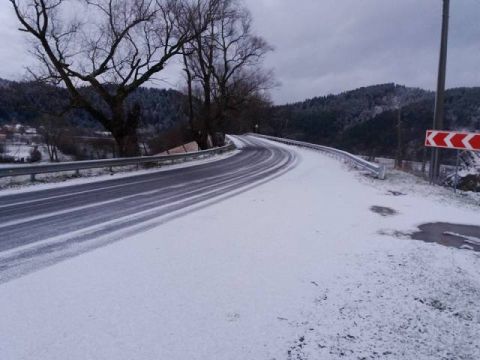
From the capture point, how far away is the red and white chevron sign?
10617mm

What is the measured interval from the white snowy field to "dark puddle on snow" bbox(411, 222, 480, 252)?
16.9 inches

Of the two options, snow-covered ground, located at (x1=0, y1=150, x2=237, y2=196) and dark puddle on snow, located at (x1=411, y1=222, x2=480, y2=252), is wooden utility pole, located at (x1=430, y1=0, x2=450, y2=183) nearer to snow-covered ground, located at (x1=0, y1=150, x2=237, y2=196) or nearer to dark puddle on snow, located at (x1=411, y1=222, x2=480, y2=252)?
dark puddle on snow, located at (x1=411, y1=222, x2=480, y2=252)

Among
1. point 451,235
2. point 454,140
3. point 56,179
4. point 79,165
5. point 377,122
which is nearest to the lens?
point 451,235

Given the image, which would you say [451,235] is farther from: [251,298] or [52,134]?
[52,134]

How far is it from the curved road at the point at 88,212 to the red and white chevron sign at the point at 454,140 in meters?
6.24

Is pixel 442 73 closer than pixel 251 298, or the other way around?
pixel 251 298

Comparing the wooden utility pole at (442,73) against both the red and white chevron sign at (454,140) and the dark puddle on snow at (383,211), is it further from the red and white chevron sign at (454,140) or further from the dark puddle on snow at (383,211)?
the dark puddle on snow at (383,211)

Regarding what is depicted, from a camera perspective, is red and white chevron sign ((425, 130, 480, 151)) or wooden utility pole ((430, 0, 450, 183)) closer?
red and white chevron sign ((425, 130, 480, 151))

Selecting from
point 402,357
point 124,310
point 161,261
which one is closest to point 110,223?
point 161,261

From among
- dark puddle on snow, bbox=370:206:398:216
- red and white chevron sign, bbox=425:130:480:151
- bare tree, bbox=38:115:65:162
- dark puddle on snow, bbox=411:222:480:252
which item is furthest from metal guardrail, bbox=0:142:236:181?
bare tree, bbox=38:115:65:162

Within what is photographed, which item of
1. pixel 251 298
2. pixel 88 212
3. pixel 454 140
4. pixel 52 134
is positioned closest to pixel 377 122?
pixel 52 134

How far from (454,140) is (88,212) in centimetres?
1090

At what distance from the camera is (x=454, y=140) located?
11133 millimetres

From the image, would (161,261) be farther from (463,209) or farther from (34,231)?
(463,209)
